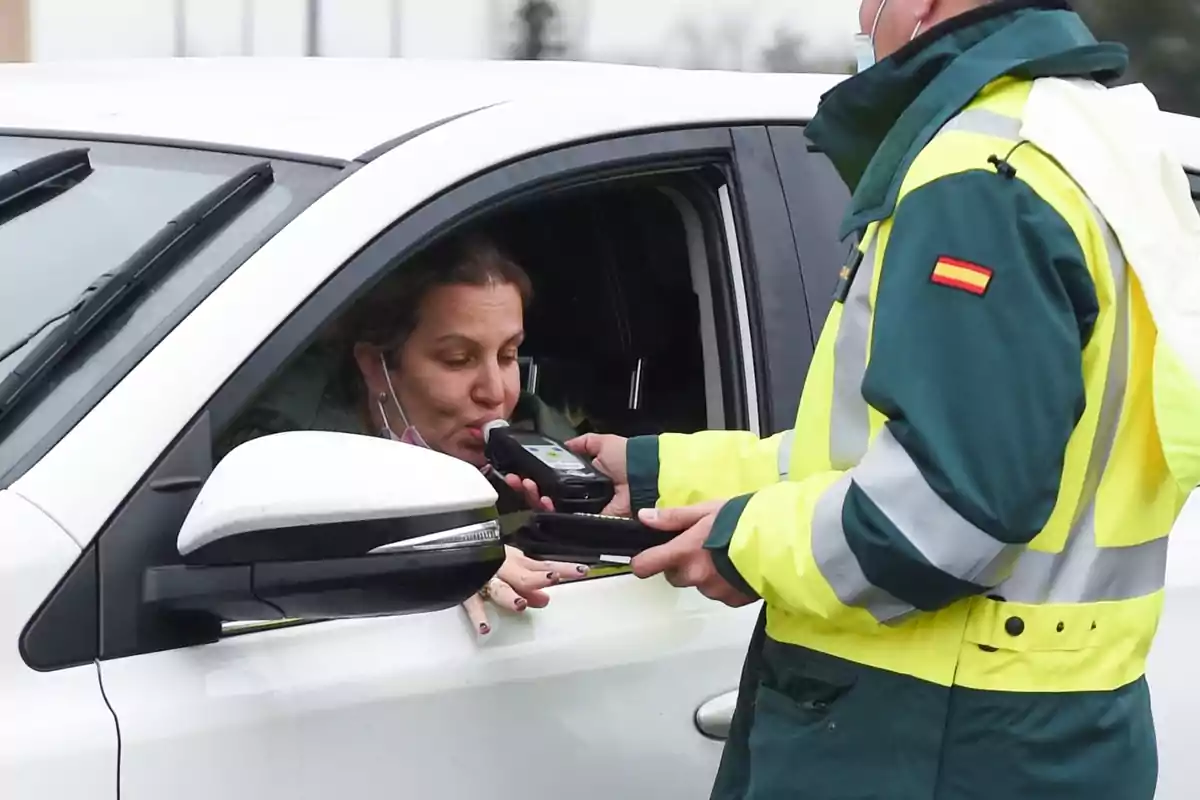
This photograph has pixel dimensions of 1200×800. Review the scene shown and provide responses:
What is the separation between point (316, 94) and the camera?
207 centimetres

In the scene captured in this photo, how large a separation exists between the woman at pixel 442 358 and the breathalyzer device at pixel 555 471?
59mm

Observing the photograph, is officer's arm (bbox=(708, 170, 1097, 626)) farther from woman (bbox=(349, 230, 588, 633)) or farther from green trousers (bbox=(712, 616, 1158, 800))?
woman (bbox=(349, 230, 588, 633))

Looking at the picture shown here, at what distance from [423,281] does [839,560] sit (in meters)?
0.87

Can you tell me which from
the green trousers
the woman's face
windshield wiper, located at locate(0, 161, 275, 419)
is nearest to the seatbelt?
the green trousers

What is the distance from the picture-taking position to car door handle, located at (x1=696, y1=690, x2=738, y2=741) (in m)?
1.92

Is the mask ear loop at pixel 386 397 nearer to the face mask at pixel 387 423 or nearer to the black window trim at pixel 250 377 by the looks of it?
the face mask at pixel 387 423

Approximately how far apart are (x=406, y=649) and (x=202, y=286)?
0.43 meters

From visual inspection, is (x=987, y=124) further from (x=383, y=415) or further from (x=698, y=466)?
(x=383, y=415)

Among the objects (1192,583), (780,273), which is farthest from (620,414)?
(1192,583)

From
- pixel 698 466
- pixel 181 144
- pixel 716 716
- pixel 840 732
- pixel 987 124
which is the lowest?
pixel 716 716

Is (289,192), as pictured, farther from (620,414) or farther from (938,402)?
(620,414)

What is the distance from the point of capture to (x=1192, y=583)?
2.30m

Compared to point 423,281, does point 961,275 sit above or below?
above

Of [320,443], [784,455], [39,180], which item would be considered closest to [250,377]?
[320,443]
